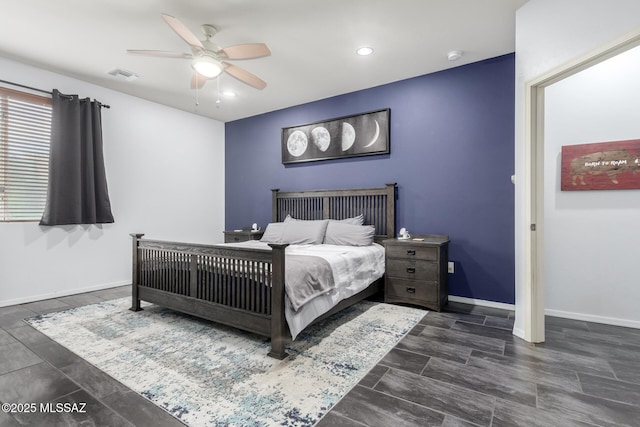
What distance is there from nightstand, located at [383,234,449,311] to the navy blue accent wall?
310 mm

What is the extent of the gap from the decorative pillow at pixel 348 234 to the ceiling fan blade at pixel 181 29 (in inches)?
99.4

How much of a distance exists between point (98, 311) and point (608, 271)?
5.23 meters

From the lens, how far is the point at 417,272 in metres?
3.41

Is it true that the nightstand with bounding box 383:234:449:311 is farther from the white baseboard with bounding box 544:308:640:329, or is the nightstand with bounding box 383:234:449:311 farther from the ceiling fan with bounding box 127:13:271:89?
the ceiling fan with bounding box 127:13:271:89

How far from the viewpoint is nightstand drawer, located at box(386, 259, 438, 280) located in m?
3.32

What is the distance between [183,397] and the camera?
1786mm

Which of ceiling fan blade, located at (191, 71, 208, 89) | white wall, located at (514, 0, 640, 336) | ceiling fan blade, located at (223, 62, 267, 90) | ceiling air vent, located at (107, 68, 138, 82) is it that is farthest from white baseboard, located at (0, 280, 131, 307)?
white wall, located at (514, 0, 640, 336)

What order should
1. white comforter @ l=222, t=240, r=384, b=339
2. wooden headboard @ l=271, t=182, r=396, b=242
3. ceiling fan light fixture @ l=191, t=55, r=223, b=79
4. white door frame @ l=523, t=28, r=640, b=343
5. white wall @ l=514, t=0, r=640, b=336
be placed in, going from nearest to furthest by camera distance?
white wall @ l=514, t=0, r=640, b=336, white comforter @ l=222, t=240, r=384, b=339, white door frame @ l=523, t=28, r=640, b=343, ceiling fan light fixture @ l=191, t=55, r=223, b=79, wooden headboard @ l=271, t=182, r=396, b=242

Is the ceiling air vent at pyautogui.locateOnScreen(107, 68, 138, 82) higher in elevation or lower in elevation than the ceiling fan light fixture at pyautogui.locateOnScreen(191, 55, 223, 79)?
higher

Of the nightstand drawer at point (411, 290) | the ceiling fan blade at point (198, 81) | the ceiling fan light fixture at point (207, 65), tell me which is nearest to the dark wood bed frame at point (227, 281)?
the nightstand drawer at point (411, 290)

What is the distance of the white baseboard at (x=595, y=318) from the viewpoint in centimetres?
285

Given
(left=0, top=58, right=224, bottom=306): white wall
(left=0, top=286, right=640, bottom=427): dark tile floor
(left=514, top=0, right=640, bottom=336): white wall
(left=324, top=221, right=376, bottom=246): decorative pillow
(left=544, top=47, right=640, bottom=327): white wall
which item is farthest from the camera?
(left=324, top=221, right=376, bottom=246): decorative pillow

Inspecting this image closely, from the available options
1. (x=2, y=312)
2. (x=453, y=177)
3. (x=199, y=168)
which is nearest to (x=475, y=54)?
(x=453, y=177)

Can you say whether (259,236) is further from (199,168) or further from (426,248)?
(426,248)
